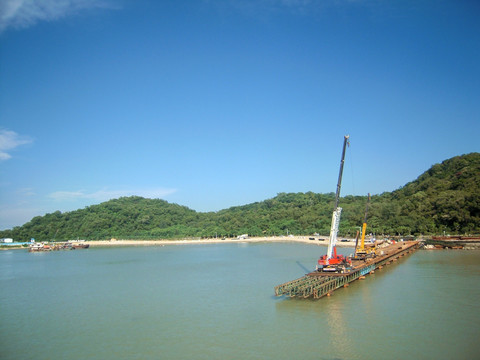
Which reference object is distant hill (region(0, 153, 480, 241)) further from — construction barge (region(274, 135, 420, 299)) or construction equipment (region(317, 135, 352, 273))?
construction equipment (region(317, 135, 352, 273))

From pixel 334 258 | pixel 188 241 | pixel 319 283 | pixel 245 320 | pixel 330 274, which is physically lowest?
pixel 188 241

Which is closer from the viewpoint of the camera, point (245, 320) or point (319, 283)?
point (245, 320)

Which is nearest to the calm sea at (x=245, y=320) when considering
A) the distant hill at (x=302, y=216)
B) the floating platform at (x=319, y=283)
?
the floating platform at (x=319, y=283)

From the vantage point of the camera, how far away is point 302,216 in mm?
103312

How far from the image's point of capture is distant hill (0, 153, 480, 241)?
205 feet

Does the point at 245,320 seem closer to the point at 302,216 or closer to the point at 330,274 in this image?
the point at 330,274

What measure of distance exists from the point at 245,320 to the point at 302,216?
281ft

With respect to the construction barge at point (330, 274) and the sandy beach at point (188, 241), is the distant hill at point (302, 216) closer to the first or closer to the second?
the sandy beach at point (188, 241)

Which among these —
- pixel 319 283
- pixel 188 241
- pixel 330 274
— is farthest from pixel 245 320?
pixel 188 241

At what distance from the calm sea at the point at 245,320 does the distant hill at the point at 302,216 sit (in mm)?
33737

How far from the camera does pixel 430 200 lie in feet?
220

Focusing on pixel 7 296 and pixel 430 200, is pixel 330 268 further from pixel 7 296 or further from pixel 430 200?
pixel 430 200

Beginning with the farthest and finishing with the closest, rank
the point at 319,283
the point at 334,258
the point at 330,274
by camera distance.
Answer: the point at 334,258 → the point at 319,283 → the point at 330,274

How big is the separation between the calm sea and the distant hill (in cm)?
3374
